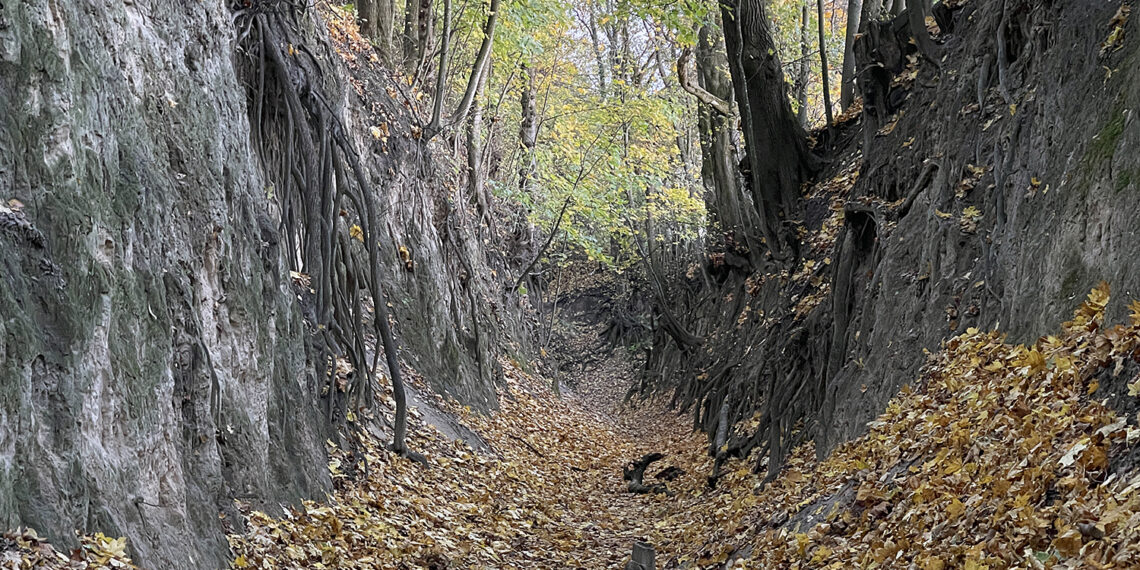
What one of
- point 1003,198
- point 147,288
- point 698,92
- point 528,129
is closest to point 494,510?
point 147,288

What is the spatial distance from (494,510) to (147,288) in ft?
15.1

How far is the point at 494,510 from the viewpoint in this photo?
851cm

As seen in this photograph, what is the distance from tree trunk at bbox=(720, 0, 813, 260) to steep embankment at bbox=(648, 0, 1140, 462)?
69 cm

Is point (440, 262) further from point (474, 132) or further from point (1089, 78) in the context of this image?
point (1089, 78)

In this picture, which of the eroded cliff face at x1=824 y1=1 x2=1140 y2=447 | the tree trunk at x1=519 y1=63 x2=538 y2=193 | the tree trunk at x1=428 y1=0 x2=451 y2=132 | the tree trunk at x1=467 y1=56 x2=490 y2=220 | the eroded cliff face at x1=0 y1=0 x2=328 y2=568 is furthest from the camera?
the tree trunk at x1=519 y1=63 x2=538 y2=193

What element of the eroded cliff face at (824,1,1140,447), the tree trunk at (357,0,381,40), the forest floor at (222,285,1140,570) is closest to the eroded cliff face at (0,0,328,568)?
the forest floor at (222,285,1140,570)

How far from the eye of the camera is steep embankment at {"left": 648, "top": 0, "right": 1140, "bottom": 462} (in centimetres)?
515

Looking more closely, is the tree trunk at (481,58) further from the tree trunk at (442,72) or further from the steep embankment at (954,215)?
the steep embankment at (954,215)

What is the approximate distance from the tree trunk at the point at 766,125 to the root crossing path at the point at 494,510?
12.1 feet

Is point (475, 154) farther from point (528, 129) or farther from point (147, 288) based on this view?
point (147, 288)

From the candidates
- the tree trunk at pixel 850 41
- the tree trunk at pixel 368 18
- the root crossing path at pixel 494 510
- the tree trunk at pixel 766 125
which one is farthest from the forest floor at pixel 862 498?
the tree trunk at pixel 368 18

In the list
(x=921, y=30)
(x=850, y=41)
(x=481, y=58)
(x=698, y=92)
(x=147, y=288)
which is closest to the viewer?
(x=147, y=288)

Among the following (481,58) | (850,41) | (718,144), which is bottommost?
(718,144)

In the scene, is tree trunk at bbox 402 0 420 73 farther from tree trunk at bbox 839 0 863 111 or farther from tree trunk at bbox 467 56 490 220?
tree trunk at bbox 839 0 863 111
